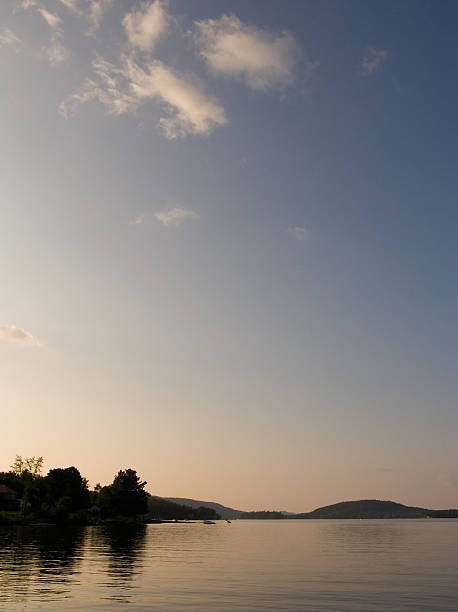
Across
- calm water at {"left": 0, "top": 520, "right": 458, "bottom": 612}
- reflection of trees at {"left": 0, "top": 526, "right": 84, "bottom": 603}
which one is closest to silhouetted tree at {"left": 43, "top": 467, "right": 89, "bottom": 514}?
reflection of trees at {"left": 0, "top": 526, "right": 84, "bottom": 603}

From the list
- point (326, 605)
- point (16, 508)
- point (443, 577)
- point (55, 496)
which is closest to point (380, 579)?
point (443, 577)

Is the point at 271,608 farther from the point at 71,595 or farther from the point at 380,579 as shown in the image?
the point at 380,579

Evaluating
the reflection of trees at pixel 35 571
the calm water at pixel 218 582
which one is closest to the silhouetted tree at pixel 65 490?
the reflection of trees at pixel 35 571

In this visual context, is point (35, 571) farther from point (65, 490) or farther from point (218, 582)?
point (65, 490)

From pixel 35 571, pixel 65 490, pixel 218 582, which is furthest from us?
pixel 65 490

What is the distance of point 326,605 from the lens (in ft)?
119

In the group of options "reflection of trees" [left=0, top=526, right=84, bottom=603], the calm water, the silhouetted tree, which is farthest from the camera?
the silhouetted tree

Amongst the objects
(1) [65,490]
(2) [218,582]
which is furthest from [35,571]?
(1) [65,490]

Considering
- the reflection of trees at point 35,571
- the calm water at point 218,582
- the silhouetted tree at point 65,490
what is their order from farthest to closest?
the silhouetted tree at point 65,490, the reflection of trees at point 35,571, the calm water at point 218,582

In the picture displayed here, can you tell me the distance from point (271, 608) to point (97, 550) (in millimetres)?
50347

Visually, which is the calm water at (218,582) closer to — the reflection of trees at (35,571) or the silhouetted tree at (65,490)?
the reflection of trees at (35,571)

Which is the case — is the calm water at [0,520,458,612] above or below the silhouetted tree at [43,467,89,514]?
below

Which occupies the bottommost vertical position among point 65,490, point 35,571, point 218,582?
point 218,582

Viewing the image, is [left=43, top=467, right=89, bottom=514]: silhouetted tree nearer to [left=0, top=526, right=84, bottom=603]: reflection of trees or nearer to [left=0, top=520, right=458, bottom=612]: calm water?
[left=0, top=526, right=84, bottom=603]: reflection of trees
